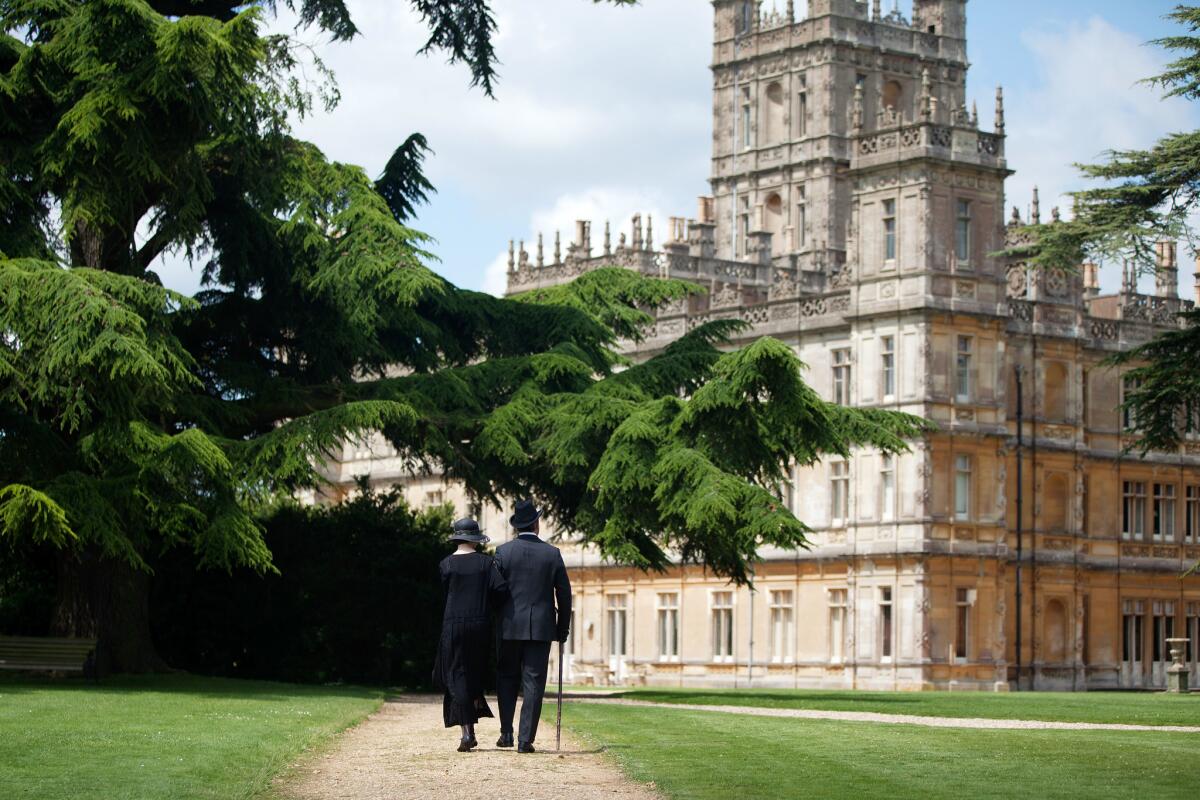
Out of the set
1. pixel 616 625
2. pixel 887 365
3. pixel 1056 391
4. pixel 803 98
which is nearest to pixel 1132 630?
pixel 1056 391

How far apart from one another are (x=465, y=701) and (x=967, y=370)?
34413 mm

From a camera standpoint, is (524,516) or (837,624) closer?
(524,516)

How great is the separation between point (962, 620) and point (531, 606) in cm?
3405

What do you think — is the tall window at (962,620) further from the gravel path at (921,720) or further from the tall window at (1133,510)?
the gravel path at (921,720)

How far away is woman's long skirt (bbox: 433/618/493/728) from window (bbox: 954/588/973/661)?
3336cm

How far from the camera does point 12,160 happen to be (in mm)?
25469

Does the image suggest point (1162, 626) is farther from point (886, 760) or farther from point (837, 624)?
point (886, 760)

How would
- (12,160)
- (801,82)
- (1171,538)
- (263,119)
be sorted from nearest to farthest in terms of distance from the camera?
(12,160), (263,119), (1171,538), (801,82)

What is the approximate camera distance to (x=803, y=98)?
72.2 meters

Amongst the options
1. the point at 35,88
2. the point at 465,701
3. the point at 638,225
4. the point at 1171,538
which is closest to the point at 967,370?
the point at 1171,538

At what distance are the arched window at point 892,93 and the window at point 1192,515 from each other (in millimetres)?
23264

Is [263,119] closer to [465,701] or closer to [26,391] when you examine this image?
[26,391]

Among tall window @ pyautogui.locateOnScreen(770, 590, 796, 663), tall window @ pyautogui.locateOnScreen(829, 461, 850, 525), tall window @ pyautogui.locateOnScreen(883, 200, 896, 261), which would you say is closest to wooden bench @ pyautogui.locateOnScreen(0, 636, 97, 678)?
tall window @ pyautogui.locateOnScreen(883, 200, 896, 261)

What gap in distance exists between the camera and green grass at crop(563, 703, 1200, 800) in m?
12.9
